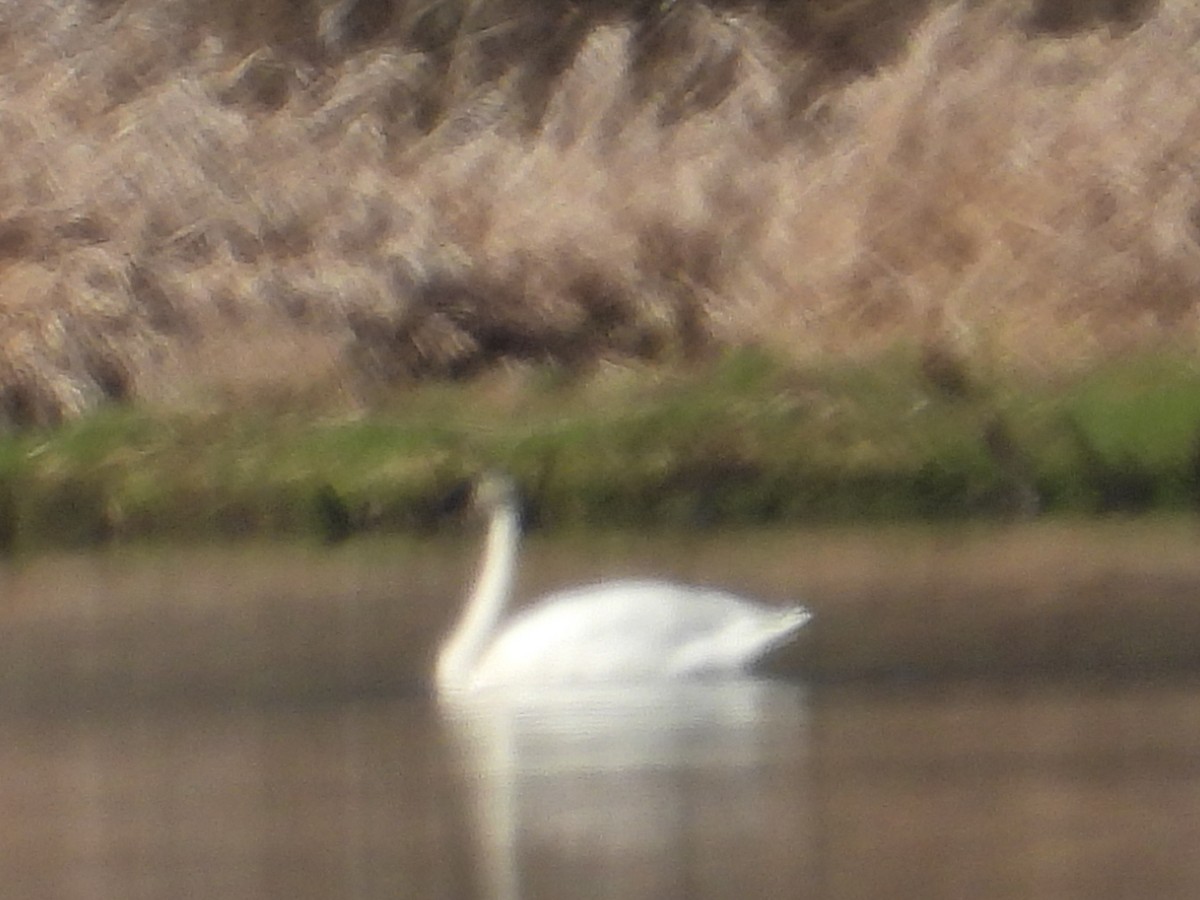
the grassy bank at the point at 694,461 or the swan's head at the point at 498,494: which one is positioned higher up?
the grassy bank at the point at 694,461

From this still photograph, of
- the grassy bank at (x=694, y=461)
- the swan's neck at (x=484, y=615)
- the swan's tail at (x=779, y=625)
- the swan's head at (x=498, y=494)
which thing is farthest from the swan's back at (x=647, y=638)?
the grassy bank at (x=694, y=461)

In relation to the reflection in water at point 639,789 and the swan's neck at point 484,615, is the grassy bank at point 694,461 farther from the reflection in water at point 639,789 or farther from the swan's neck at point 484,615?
the reflection in water at point 639,789

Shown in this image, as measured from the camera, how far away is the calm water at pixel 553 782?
7457 mm

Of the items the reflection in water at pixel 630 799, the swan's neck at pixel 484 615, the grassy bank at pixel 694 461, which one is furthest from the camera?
the grassy bank at pixel 694 461

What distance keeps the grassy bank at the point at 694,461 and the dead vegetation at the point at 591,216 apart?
3.22 feet

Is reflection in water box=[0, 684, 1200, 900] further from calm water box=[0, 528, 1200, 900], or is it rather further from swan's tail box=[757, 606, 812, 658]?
swan's tail box=[757, 606, 812, 658]

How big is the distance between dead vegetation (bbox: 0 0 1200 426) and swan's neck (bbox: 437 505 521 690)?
17.7ft

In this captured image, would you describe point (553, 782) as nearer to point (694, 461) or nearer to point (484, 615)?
point (484, 615)

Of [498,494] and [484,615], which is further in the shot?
[498,494]

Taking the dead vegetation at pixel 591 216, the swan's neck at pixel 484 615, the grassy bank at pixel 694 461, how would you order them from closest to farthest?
the swan's neck at pixel 484 615 → the grassy bank at pixel 694 461 → the dead vegetation at pixel 591 216

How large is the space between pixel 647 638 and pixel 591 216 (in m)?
8.22

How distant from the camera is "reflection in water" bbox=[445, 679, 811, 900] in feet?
24.4

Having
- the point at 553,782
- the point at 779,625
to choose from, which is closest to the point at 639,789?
the point at 553,782

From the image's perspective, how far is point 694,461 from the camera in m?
15.7
